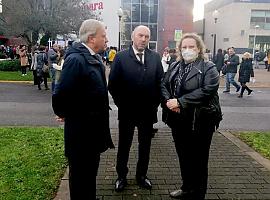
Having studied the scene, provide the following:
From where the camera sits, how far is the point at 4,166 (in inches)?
211

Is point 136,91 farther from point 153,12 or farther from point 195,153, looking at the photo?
point 153,12

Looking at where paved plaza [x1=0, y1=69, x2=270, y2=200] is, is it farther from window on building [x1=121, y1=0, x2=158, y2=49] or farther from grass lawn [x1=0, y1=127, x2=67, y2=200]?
window on building [x1=121, y1=0, x2=158, y2=49]

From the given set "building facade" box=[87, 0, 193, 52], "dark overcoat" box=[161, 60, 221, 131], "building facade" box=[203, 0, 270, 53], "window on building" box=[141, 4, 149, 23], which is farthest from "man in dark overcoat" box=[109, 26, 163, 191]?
"building facade" box=[203, 0, 270, 53]

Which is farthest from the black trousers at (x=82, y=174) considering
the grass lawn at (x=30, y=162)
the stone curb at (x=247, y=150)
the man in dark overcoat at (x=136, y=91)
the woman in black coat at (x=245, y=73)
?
the woman in black coat at (x=245, y=73)

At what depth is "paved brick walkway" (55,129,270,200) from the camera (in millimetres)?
4504

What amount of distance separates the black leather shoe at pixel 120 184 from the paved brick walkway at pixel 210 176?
54 millimetres

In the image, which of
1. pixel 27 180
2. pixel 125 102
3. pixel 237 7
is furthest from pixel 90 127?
pixel 237 7

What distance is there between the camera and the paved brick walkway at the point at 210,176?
4504 mm

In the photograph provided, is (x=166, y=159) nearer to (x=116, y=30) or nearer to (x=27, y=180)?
(x=27, y=180)

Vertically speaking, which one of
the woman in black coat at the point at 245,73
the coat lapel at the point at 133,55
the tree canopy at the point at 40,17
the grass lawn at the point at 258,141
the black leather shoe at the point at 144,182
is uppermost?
the tree canopy at the point at 40,17

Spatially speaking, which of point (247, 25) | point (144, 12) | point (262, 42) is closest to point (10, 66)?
point (144, 12)

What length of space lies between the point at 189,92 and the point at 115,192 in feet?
4.90

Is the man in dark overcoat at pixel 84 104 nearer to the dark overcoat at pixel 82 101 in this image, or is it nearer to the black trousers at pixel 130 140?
the dark overcoat at pixel 82 101

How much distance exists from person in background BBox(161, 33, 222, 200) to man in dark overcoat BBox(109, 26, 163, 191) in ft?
0.86
